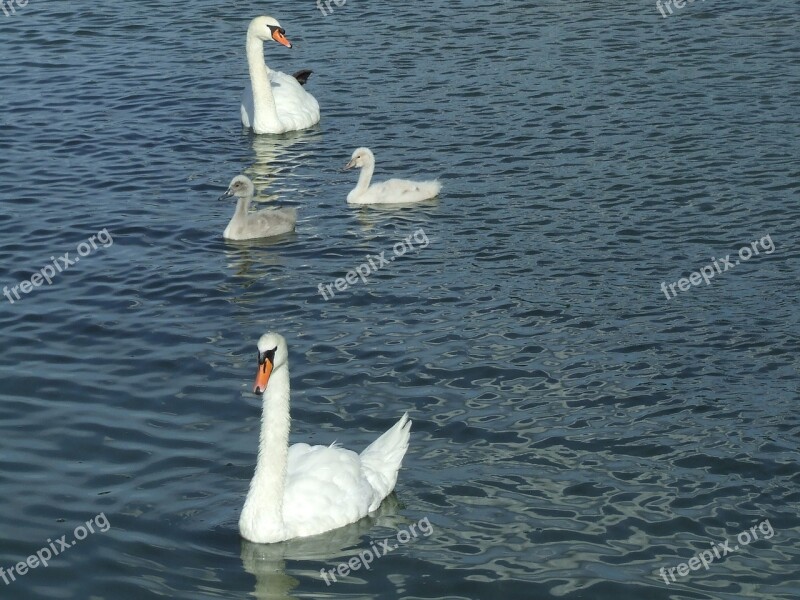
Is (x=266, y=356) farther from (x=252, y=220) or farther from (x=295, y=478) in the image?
(x=252, y=220)

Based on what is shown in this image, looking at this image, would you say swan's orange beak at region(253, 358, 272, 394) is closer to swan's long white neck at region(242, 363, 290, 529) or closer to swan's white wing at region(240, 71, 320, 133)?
swan's long white neck at region(242, 363, 290, 529)

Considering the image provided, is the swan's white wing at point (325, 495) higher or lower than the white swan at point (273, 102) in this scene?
lower

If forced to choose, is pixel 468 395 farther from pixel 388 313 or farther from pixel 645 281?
pixel 645 281

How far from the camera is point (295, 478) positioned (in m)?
10.9

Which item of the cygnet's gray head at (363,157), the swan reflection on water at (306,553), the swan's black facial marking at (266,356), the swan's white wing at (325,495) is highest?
the cygnet's gray head at (363,157)

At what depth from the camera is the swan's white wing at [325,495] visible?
1066 cm

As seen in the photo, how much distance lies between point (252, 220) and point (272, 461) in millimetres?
6885

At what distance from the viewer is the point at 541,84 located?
22.4 metres

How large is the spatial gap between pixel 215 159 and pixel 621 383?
30.5ft

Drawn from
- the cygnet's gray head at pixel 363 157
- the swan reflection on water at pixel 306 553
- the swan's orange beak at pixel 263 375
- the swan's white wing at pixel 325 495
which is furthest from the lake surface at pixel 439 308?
the swan's orange beak at pixel 263 375

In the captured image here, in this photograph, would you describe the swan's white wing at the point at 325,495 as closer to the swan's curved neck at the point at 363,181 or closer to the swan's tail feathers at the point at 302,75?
the swan's curved neck at the point at 363,181

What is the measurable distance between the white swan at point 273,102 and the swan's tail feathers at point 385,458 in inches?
438

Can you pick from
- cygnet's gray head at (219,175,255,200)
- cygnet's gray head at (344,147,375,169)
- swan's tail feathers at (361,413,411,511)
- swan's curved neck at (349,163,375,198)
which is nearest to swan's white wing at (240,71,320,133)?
cygnet's gray head at (344,147,375,169)

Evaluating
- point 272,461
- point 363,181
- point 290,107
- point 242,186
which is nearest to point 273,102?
point 290,107
